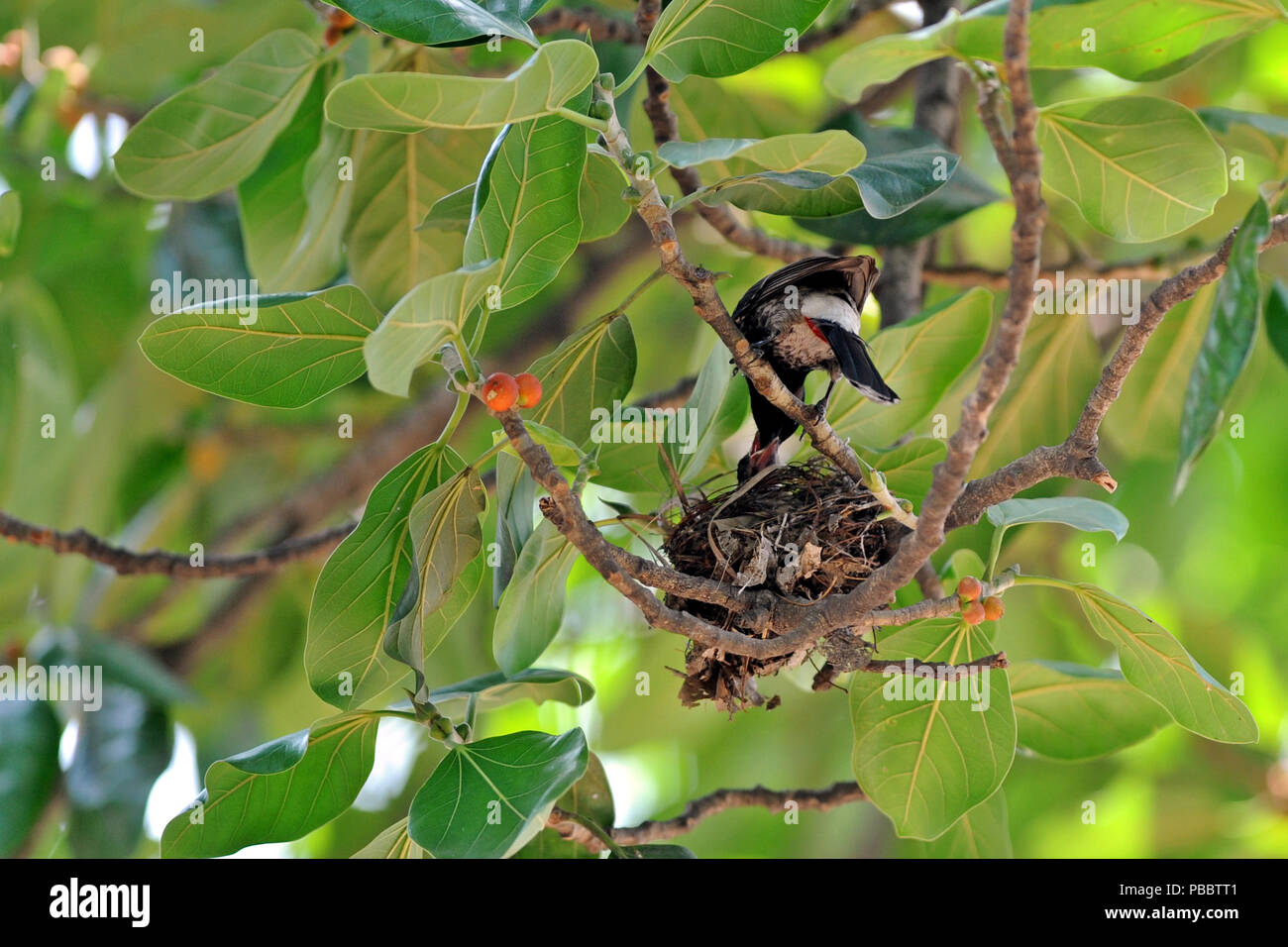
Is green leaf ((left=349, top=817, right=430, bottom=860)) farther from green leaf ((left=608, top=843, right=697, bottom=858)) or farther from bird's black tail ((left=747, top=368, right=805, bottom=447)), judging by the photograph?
bird's black tail ((left=747, top=368, right=805, bottom=447))

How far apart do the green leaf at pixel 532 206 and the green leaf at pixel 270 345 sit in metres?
0.21

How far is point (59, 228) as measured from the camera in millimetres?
3967

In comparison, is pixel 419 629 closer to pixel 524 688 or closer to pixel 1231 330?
pixel 524 688

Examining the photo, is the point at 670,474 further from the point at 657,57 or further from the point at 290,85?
the point at 290,85

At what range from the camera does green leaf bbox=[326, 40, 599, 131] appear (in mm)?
1270

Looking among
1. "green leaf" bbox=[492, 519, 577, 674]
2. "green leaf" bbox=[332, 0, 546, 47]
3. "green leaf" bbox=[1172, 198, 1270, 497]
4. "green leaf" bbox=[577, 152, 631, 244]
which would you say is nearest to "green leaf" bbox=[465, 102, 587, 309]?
"green leaf" bbox=[332, 0, 546, 47]

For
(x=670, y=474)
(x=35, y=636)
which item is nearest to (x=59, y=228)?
(x=35, y=636)

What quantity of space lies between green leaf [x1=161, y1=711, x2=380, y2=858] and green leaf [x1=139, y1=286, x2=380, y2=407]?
559 millimetres

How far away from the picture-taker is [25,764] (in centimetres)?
303

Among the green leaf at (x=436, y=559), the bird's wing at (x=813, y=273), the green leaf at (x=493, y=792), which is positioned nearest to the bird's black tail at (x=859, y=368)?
the bird's wing at (x=813, y=273)

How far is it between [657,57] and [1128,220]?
0.88m

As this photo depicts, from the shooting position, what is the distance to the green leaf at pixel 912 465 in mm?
2100

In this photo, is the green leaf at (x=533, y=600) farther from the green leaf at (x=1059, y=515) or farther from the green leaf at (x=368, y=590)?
the green leaf at (x=1059, y=515)

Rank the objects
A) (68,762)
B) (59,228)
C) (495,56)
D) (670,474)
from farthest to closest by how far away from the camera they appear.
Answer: (59,228), (68,762), (495,56), (670,474)
